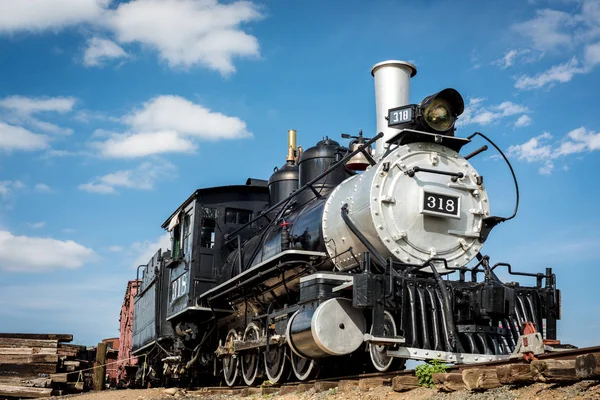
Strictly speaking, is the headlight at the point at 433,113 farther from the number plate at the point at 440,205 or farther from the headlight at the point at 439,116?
the number plate at the point at 440,205

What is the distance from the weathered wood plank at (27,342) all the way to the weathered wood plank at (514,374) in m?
9.64

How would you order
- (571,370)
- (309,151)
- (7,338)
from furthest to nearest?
(7,338) → (309,151) → (571,370)

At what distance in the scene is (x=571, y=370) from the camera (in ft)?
15.6

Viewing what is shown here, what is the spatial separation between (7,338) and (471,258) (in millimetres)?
8563

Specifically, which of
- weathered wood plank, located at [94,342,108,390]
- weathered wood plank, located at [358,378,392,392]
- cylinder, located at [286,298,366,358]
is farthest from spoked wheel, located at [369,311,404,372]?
weathered wood plank, located at [94,342,108,390]

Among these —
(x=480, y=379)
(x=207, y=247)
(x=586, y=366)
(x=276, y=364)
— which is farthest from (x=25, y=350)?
(x=586, y=366)

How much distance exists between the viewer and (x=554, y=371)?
4.88m

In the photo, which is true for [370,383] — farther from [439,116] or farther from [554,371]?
[439,116]

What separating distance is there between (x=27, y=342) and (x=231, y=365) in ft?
12.9

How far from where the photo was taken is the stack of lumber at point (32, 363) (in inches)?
481

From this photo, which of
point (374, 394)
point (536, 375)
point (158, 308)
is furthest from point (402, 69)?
point (158, 308)

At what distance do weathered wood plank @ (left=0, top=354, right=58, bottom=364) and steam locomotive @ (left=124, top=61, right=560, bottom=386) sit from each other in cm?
325

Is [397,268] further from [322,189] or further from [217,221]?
[217,221]

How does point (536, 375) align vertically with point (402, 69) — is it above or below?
below
